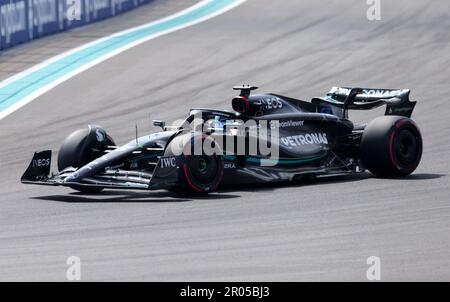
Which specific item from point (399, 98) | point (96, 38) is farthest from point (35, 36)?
point (399, 98)

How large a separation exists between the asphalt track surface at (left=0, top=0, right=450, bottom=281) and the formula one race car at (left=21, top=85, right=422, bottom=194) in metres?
0.24

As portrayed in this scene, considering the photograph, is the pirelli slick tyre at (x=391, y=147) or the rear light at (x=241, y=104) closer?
the pirelli slick tyre at (x=391, y=147)

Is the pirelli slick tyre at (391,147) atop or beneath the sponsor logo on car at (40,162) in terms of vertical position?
atop

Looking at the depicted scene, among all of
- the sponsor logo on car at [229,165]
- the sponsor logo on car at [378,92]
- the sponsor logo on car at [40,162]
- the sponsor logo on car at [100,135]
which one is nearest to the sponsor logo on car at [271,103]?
the sponsor logo on car at [229,165]

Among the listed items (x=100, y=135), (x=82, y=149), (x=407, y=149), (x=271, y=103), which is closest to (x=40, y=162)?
(x=82, y=149)

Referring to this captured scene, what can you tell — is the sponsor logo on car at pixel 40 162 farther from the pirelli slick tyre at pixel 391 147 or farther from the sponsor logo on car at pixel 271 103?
the pirelli slick tyre at pixel 391 147

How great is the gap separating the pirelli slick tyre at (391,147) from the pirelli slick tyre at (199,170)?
2.00 meters

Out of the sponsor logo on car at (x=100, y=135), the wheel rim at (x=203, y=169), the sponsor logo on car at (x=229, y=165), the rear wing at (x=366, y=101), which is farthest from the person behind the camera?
the rear wing at (x=366, y=101)

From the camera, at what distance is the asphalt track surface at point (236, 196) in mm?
9758

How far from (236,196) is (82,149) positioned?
2.09m

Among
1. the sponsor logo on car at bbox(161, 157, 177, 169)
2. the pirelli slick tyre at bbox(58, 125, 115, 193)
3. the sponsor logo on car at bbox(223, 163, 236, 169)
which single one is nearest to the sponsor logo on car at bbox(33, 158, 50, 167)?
the pirelli slick tyre at bbox(58, 125, 115, 193)

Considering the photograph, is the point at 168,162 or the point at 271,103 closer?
the point at 168,162

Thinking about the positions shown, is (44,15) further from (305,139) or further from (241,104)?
(305,139)

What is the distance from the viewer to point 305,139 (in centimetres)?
1473
